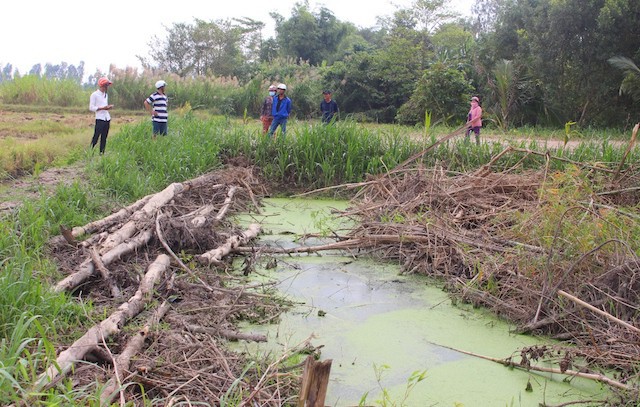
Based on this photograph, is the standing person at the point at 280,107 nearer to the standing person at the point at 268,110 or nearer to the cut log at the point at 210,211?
the standing person at the point at 268,110

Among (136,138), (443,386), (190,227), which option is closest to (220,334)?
(443,386)

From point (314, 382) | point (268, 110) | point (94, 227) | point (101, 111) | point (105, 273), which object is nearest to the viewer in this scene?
point (314, 382)

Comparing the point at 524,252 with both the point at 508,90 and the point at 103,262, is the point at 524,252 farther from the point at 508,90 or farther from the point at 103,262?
the point at 508,90

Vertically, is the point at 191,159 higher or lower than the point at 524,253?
higher

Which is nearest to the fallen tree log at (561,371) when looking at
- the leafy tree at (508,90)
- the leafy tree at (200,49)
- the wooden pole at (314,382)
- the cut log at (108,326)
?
the wooden pole at (314,382)

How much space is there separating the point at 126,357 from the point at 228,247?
228 cm

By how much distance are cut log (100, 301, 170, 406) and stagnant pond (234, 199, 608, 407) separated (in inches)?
22.5

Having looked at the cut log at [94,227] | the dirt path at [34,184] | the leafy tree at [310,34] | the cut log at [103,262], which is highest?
the leafy tree at [310,34]

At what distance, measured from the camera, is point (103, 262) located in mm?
4266

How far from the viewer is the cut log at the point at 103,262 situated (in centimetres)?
384

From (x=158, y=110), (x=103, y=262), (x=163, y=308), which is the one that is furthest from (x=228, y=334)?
(x=158, y=110)

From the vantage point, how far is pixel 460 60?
1922 centimetres

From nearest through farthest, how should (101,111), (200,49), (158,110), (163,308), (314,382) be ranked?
(314,382) < (163,308) < (101,111) < (158,110) < (200,49)

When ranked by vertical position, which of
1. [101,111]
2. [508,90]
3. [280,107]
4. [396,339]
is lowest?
[396,339]
